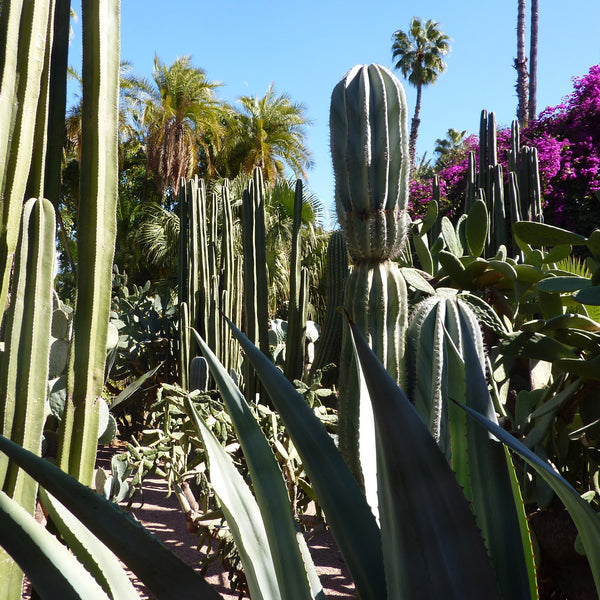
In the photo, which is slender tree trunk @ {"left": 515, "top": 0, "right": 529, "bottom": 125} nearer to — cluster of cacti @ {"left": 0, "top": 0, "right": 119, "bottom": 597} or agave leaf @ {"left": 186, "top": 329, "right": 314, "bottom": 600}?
cluster of cacti @ {"left": 0, "top": 0, "right": 119, "bottom": 597}

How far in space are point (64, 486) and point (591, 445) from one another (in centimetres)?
155

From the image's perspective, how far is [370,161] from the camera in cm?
162

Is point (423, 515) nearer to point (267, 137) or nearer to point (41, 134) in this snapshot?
point (41, 134)

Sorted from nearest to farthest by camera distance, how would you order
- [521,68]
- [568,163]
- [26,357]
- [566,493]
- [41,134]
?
[566,493], [26,357], [41,134], [568,163], [521,68]

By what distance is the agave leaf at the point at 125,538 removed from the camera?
652mm

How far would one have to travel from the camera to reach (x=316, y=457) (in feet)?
2.58

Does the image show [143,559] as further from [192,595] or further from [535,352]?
[535,352]

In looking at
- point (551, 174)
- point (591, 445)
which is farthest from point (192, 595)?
point (551, 174)

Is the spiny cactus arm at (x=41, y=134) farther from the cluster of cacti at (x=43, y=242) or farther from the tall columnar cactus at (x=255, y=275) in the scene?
the tall columnar cactus at (x=255, y=275)

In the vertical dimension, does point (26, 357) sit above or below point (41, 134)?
below

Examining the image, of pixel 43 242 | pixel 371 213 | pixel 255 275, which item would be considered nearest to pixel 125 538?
pixel 43 242

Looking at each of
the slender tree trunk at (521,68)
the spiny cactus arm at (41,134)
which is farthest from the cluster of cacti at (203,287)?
the slender tree trunk at (521,68)

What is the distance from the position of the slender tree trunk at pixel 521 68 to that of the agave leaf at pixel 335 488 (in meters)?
14.0

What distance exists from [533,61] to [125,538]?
56.9 ft
